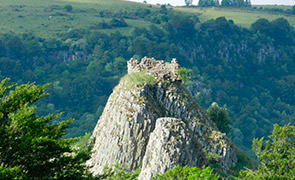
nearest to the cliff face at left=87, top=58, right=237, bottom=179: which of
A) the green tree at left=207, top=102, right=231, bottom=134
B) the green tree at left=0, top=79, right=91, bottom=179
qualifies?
the green tree at left=207, top=102, right=231, bottom=134

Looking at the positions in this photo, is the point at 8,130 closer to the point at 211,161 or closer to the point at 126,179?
the point at 126,179

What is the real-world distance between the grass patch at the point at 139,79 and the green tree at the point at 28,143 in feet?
107

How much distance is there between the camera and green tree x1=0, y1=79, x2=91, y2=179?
2186 centimetres

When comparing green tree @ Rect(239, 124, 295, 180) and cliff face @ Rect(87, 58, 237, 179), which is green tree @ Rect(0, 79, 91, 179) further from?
green tree @ Rect(239, 124, 295, 180)

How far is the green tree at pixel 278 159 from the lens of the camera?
44938 mm

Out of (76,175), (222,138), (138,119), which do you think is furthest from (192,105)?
(76,175)

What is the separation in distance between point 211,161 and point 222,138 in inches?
199

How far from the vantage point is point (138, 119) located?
175ft

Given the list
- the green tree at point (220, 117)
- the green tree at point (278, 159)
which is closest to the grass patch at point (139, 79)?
the green tree at point (278, 159)

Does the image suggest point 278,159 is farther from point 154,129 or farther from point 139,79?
point 139,79

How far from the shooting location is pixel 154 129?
5316cm

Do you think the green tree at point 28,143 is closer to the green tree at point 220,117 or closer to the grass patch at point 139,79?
the grass patch at point 139,79

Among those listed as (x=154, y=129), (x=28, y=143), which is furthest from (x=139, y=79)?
(x=28, y=143)

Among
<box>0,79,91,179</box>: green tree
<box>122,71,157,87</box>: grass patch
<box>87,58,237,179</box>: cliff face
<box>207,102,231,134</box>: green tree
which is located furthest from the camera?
<box>207,102,231,134</box>: green tree
